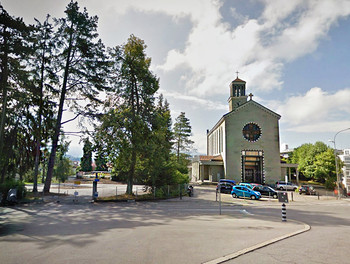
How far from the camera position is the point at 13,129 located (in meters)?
21.3

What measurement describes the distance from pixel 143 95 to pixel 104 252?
1922cm

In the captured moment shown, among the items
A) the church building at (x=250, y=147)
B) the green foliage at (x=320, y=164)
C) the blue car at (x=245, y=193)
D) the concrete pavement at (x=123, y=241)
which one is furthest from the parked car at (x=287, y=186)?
the concrete pavement at (x=123, y=241)

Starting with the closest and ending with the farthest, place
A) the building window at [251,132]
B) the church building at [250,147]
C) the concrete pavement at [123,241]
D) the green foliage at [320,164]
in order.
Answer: the concrete pavement at [123,241]
the church building at [250,147]
the green foliage at [320,164]
the building window at [251,132]

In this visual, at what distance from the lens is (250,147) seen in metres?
46.9

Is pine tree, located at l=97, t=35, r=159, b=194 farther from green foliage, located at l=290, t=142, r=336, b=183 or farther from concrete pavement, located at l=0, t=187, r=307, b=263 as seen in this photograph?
green foliage, located at l=290, t=142, r=336, b=183

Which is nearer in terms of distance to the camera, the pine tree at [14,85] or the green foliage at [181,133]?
the pine tree at [14,85]

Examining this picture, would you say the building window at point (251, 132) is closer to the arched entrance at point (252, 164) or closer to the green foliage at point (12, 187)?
the arched entrance at point (252, 164)

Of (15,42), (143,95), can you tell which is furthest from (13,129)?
(143,95)

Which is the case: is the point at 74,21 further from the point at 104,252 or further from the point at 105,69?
the point at 104,252

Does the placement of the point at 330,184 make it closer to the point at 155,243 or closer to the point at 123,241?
the point at 155,243

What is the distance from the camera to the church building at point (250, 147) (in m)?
45.8

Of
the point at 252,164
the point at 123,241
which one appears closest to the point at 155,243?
the point at 123,241

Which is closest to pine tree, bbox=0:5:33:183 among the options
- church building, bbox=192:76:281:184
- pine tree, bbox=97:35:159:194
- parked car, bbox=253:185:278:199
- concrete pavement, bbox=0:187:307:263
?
pine tree, bbox=97:35:159:194

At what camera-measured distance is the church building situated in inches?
1804
